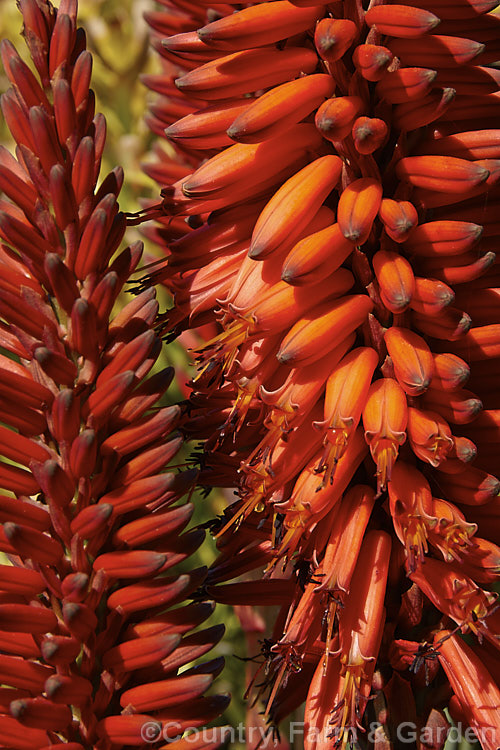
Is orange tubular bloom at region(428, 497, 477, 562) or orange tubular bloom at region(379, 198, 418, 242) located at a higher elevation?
orange tubular bloom at region(379, 198, 418, 242)

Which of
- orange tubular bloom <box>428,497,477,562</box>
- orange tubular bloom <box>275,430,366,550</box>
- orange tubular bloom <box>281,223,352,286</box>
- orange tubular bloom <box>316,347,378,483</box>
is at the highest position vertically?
orange tubular bloom <box>281,223,352,286</box>

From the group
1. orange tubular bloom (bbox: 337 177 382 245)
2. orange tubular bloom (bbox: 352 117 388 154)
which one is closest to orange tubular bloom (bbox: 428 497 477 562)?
orange tubular bloom (bbox: 337 177 382 245)

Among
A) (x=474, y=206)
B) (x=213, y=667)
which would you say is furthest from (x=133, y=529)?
(x=474, y=206)

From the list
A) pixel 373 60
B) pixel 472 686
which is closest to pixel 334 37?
pixel 373 60

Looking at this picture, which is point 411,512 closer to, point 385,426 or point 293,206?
point 385,426

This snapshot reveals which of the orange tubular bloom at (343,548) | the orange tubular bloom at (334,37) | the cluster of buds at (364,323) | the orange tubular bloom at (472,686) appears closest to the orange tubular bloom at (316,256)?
the cluster of buds at (364,323)

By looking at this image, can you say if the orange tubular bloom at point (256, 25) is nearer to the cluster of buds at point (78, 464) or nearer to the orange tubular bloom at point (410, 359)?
the cluster of buds at point (78, 464)

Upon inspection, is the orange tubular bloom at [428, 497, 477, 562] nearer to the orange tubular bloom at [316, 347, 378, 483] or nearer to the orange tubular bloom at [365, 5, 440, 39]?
the orange tubular bloom at [316, 347, 378, 483]

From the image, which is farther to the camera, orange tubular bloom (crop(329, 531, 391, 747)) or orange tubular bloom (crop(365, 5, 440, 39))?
orange tubular bloom (crop(329, 531, 391, 747))
